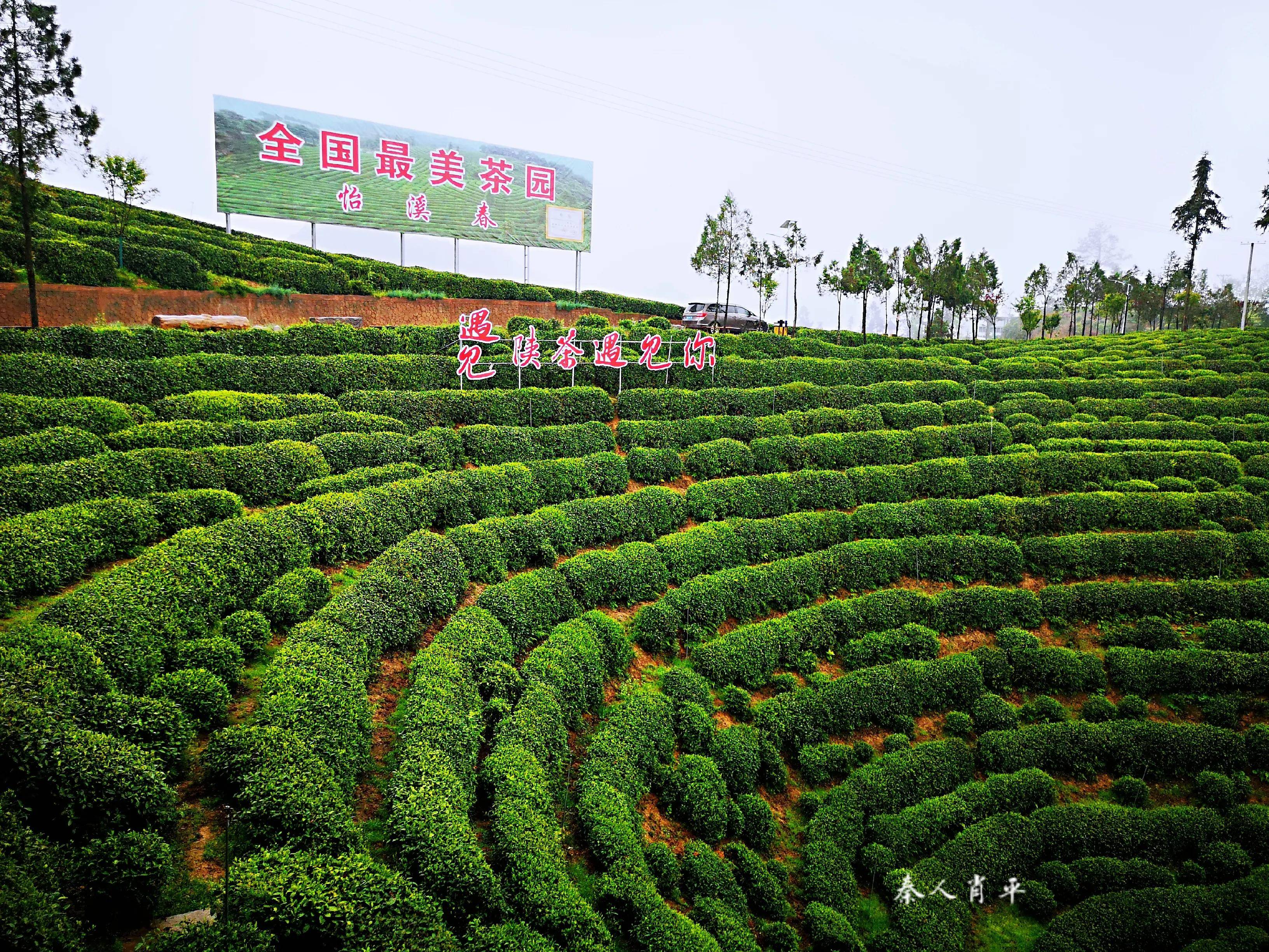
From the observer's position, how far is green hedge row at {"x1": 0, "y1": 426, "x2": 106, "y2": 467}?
10273mm

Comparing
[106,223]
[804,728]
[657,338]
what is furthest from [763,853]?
[106,223]

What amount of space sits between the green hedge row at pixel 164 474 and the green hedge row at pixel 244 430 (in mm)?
434

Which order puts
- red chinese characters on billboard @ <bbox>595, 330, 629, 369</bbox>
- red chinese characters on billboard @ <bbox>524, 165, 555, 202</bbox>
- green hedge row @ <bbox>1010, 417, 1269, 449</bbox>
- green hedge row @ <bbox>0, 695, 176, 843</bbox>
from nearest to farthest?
green hedge row @ <bbox>0, 695, 176, 843</bbox>
red chinese characters on billboard @ <bbox>595, 330, 629, 369</bbox>
green hedge row @ <bbox>1010, 417, 1269, 449</bbox>
red chinese characters on billboard @ <bbox>524, 165, 555, 202</bbox>

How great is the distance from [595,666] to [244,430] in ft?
22.9

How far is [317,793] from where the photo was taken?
6516mm

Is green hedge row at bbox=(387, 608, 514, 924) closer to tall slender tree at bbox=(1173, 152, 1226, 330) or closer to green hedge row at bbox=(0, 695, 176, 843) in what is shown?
green hedge row at bbox=(0, 695, 176, 843)

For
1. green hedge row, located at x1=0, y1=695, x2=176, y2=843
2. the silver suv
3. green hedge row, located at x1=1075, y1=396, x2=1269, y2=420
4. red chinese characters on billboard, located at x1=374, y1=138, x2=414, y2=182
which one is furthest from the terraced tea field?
red chinese characters on billboard, located at x1=374, y1=138, x2=414, y2=182

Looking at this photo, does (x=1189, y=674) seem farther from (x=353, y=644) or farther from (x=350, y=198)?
(x=350, y=198)

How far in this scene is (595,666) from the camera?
11.1m

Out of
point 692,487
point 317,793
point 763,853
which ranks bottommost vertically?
point 763,853

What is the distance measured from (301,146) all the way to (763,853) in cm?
2501

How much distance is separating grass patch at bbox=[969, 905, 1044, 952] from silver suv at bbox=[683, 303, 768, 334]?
22.0 meters

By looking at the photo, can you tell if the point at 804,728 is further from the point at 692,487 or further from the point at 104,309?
the point at 104,309

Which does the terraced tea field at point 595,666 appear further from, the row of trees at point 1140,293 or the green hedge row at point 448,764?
the row of trees at point 1140,293
